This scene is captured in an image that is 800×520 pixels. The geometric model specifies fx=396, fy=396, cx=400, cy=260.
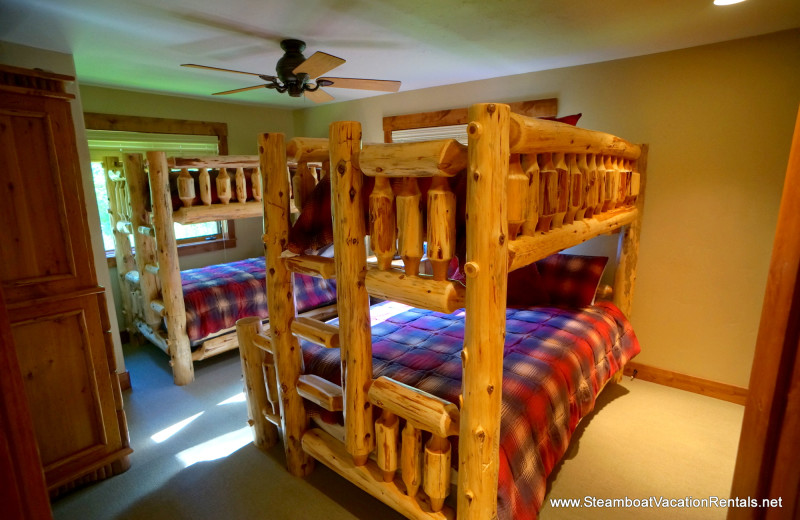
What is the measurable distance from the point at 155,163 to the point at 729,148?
395cm

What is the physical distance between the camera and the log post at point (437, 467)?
1479mm

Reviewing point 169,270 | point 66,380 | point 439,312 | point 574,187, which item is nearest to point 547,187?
point 574,187

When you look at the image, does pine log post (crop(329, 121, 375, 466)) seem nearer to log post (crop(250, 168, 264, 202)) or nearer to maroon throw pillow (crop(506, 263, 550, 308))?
maroon throw pillow (crop(506, 263, 550, 308))

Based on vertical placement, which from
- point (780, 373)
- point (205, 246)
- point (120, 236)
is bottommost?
point (205, 246)

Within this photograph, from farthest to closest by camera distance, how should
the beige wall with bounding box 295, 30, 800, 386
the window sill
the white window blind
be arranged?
the window sill < the white window blind < the beige wall with bounding box 295, 30, 800, 386

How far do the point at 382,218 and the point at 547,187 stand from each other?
66 centimetres

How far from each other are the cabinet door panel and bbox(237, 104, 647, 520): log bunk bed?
70cm

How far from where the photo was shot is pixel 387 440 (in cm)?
162

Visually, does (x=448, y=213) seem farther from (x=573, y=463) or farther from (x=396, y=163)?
(x=573, y=463)

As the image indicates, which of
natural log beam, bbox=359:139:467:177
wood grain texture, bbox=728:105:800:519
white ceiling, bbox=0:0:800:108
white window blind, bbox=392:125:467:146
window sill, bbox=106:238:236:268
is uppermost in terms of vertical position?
white ceiling, bbox=0:0:800:108

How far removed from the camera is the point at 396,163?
4.33 ft

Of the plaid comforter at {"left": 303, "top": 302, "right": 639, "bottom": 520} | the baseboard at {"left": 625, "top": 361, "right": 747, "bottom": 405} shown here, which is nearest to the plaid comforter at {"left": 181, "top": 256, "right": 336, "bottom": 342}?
the plaid comforter at {"left": 303, "top": 302, "right": 639, "bottom": 520}

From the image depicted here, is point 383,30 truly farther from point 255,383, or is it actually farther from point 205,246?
point 205,246

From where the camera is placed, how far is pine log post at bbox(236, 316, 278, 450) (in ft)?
7.51
